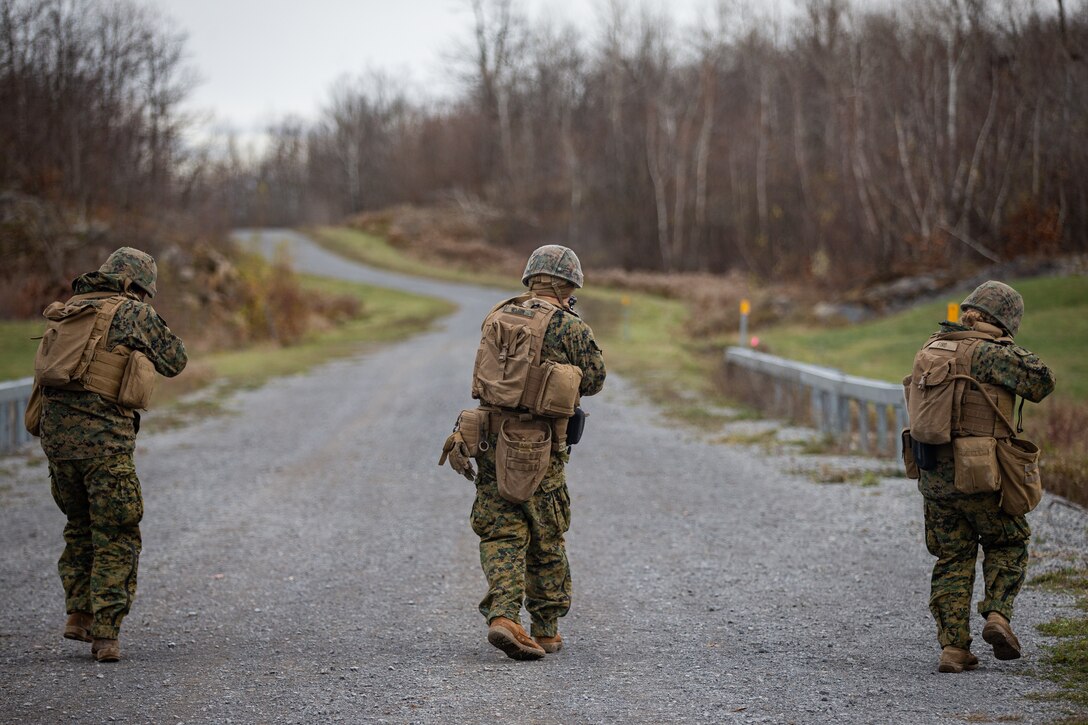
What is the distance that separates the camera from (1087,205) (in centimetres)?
2759

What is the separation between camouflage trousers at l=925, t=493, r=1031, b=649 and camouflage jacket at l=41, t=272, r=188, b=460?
13.0 ft

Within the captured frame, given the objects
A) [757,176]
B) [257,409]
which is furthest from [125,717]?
[757,176]

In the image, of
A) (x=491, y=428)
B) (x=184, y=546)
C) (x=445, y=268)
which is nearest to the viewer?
(x=491, y=428)

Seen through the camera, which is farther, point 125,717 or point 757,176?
point 757,176

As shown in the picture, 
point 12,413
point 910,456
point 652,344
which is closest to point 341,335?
point 652,344

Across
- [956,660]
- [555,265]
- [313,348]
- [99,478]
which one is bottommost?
[313,348]

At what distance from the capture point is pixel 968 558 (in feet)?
18.1

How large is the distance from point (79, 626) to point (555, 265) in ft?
10.0

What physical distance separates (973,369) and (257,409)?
13900 mm

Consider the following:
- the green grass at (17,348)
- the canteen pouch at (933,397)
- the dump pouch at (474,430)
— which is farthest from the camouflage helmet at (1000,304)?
the green grass at (17,348)

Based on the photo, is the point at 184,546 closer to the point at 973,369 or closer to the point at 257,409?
the point at 973,369

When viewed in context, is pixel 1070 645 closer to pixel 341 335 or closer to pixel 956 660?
pixel 956 660

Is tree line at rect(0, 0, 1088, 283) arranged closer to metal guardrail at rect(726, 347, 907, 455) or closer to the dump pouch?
metal guardrail at rect(726, 347, 907, 455)

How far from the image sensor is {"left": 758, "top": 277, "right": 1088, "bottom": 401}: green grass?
17516 millimetres
